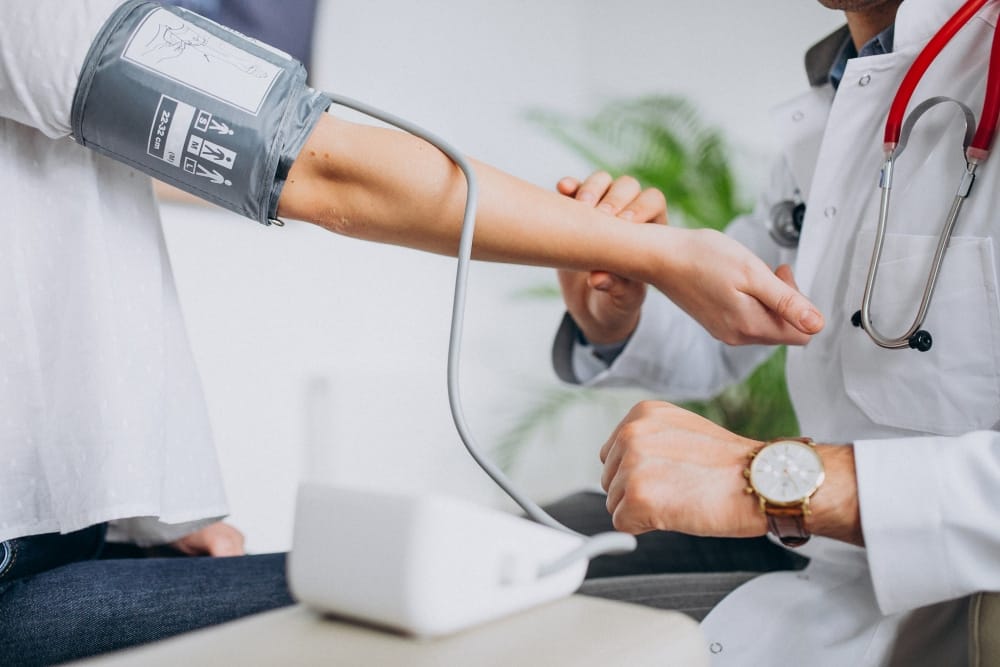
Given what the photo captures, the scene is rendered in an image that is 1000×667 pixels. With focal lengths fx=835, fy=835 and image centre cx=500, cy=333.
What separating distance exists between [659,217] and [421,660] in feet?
2.19

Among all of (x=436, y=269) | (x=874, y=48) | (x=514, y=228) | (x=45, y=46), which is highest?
(x=874, y=48)

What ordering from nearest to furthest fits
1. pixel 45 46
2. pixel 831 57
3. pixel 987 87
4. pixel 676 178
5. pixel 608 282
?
pixel 45 46
pixel 987 87
pixel 608 282
pixel 831 57
pixel 676 178

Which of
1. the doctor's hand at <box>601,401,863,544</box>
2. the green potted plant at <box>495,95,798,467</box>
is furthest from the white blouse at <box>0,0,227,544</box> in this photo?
the green potted plant at <box>495,95,798,467</box>

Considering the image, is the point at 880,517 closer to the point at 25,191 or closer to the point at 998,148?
the point at 998,148

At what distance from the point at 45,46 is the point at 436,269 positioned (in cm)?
187

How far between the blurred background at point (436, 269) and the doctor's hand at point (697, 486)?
4.40 ft

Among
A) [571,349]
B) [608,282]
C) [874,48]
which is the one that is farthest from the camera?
[571,349]

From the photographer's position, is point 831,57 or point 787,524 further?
point 831,57

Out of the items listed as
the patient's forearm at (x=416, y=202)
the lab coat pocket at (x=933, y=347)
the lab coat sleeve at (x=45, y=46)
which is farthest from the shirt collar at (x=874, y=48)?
the lab coat sleeve at (x=45, y=46)

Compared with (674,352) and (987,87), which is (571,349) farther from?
(987,87)

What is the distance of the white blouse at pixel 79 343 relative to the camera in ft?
2.10

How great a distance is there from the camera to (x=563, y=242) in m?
0.71

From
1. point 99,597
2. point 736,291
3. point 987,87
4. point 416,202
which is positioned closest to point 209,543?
point 99,597

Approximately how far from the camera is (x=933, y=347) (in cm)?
80
